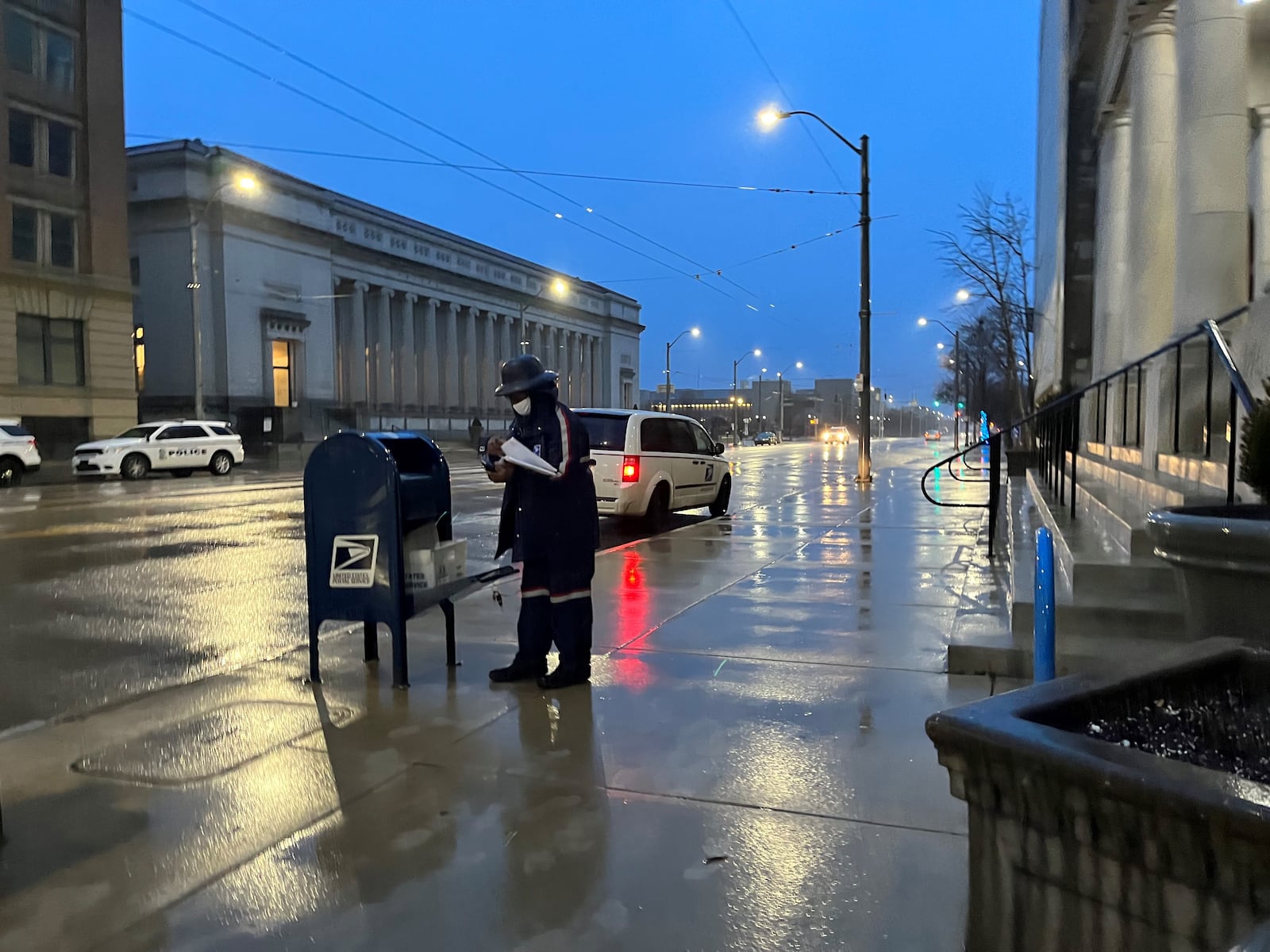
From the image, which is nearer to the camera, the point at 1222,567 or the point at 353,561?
the point at 1222,567

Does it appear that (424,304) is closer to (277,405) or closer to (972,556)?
(277,405)

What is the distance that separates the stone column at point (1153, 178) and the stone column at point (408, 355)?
54553 mm

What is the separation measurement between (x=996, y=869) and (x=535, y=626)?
12.6ft

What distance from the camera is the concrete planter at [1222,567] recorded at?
3.35 metres

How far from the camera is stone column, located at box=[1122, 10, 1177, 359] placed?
37.4 ft

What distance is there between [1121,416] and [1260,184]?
376 cm

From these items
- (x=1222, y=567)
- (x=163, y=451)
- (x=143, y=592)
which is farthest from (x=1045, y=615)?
(x=163, y=451)

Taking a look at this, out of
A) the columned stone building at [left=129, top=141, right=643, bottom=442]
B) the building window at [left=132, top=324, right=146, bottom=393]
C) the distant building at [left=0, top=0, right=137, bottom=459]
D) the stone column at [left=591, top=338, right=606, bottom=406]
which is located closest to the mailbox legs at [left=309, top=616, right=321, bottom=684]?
the distant building at [left=0, top=0, right=137, bottom=459]

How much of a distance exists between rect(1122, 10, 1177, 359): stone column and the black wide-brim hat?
8737mm

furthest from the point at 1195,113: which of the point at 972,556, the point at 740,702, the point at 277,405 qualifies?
the point at 277,405

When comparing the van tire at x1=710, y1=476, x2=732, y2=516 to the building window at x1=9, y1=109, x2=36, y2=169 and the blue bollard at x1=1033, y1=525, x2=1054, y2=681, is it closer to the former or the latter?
the blue bollard at x1=1033, y1=525, x2=1054, y2=681

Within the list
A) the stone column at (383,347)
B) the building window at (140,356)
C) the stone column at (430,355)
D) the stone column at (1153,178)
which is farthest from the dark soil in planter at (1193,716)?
the stone column at (430,355)

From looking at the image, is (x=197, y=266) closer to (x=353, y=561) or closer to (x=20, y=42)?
(x=20, y=42)

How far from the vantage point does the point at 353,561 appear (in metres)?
5.58
